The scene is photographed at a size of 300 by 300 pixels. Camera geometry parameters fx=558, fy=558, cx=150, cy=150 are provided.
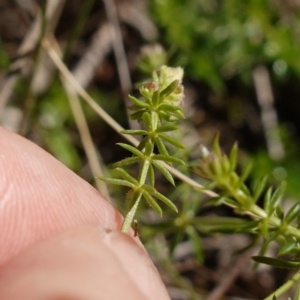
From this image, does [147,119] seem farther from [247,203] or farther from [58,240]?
[58,240]

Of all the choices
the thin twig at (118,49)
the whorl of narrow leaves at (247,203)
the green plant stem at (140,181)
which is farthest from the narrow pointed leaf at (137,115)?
the thin twig at (118,49)

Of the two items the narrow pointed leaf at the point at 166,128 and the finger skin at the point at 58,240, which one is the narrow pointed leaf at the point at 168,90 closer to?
the narrow pointed leaf at the point at 166,128

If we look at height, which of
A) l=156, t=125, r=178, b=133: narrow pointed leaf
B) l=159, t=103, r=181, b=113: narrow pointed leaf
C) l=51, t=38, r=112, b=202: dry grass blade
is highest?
l=159, t=103, r=181, b=113: narrow pointed leaf

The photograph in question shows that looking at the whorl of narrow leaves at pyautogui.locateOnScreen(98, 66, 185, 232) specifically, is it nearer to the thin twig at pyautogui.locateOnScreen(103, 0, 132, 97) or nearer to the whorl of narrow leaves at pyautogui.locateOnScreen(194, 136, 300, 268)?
the whorl of narrow leaves at pyautogui.locateOnScreen(194, 136, 300, 268)

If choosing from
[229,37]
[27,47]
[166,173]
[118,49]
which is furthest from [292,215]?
→ [118,49]

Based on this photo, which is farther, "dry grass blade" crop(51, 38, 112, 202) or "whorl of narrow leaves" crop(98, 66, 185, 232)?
"dry grass blade" crop(51, 38, 112, 202)

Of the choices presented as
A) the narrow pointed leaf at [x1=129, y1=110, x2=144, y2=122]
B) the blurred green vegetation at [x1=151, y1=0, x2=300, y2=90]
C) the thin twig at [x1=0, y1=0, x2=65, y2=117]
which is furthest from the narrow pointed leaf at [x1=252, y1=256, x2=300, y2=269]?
the blurred green vegetation at [x1=151, y1=0, x2=300, y2=90]
